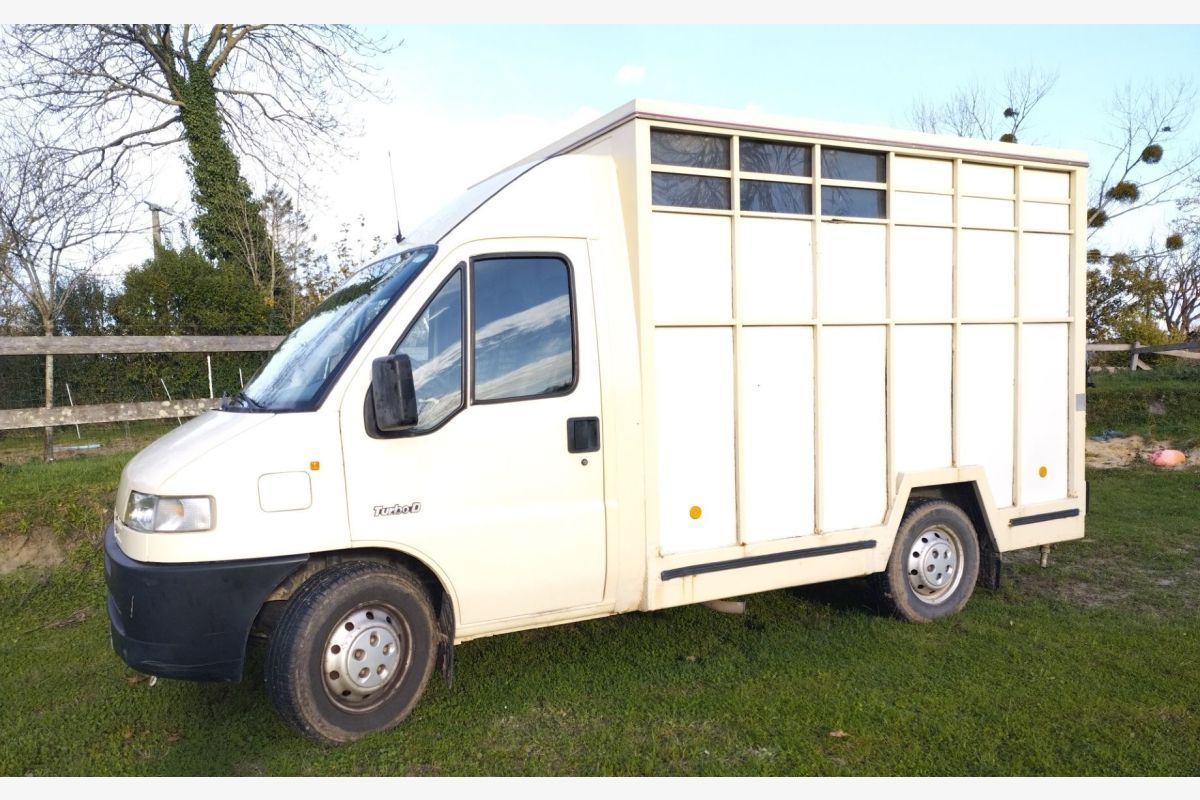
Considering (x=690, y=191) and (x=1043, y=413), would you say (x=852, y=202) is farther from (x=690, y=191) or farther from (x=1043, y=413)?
(x=1043, y=413)

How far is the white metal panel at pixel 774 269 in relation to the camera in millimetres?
4973

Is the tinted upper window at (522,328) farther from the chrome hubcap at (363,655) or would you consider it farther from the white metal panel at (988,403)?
the white metal panel at (988,403)

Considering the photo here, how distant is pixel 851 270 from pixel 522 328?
2.25 meters

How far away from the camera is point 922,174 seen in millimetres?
5629

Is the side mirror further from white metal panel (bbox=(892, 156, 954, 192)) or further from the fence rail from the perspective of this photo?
the fence rail

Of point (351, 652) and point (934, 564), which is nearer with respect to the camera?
point (351, 652)

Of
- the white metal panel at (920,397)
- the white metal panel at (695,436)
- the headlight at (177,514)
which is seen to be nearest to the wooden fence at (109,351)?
the headlight at (177,514)

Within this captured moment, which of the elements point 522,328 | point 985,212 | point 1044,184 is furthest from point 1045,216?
point 522,328

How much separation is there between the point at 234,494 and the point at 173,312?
37.8 feet

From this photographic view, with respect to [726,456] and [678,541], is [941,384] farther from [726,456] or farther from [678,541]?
[678,541]

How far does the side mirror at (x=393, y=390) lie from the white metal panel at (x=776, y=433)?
1966 mm

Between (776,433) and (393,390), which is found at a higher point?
(393,390)

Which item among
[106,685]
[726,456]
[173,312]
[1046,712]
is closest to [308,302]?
[173,312]

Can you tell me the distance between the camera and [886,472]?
5496 millimetres
